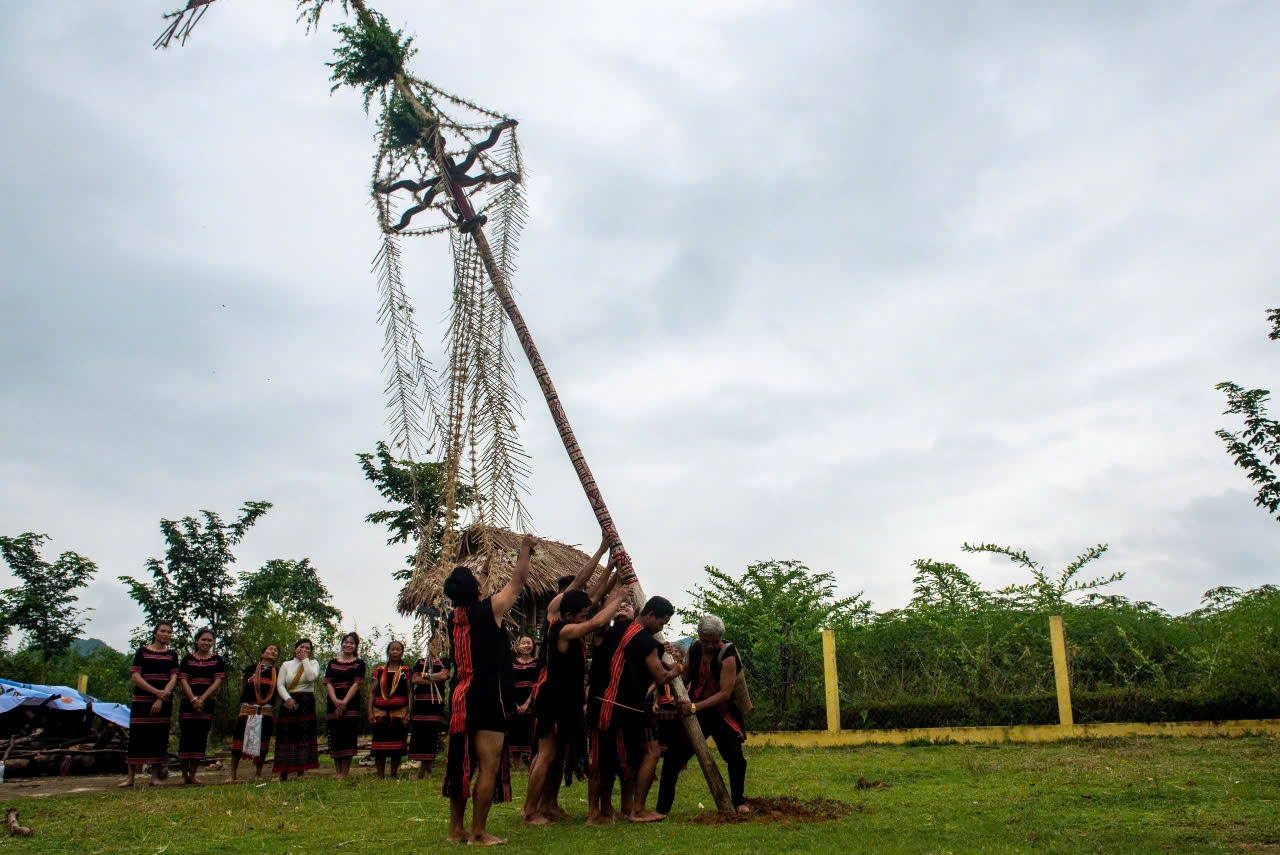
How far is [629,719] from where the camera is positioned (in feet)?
22.8

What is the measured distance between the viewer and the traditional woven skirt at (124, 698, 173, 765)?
415 inches

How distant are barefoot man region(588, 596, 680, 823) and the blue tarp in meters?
10.2

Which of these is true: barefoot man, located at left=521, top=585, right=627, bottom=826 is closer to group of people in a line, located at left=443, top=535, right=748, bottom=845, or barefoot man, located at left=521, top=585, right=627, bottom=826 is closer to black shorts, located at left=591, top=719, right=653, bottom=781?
group of people in a line, located at left=443, top=535, right=748, bottom=845

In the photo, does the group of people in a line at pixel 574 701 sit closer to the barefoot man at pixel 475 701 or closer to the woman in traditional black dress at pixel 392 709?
the barefoot man at pixel 475 701

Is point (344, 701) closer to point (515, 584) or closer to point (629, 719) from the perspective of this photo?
point (629, 719)

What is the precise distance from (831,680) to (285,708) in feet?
25.3

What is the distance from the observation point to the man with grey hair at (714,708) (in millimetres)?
7098

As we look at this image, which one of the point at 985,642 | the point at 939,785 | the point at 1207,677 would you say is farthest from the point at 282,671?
the point at 1207,677

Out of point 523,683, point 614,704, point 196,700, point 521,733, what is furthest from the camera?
point 196,700

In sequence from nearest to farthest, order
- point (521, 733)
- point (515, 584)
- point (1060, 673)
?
point (515, 584) < point (521, 733) < point (1060, 673)

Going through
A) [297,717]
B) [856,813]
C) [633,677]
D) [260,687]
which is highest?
[633,677]

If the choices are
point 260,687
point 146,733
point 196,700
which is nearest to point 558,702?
point 196,700

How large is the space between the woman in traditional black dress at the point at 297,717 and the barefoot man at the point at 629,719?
5741 mm

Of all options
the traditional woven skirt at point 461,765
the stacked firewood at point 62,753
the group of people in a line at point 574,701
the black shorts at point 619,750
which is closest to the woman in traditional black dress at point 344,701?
the group of people in a line at point 574,701
